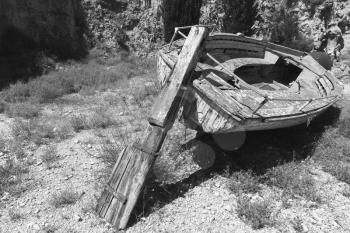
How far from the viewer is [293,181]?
226 inches

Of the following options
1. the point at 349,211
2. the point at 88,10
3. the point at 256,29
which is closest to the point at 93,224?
the point at 349,211

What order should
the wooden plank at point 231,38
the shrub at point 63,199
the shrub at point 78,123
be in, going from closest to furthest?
the shrub at point 63,199 < the shrub at point 78,123 < the wooden plank at point 231,38

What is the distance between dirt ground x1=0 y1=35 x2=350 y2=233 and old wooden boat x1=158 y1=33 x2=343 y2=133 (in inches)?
31.2

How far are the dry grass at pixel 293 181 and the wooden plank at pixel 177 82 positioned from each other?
224cm

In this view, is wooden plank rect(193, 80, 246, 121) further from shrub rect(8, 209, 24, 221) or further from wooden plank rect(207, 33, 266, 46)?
shrub rect(8, 209, 24, 221)

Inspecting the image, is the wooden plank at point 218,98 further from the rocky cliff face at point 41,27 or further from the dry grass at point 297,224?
the rocky cliff face at point 41,27

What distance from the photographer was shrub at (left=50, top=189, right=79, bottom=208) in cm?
503

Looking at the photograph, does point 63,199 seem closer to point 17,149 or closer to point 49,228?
point 49,228

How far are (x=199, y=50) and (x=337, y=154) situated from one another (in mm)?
3813

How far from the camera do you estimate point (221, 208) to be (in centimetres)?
518

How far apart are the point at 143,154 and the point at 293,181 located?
2.76m

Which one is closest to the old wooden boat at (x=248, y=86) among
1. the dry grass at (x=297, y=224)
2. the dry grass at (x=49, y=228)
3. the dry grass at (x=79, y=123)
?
the dry grass at (x=297, y=224)

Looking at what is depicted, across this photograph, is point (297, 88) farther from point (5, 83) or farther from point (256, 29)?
point (5, 83)

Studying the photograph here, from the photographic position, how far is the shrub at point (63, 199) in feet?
16.5
